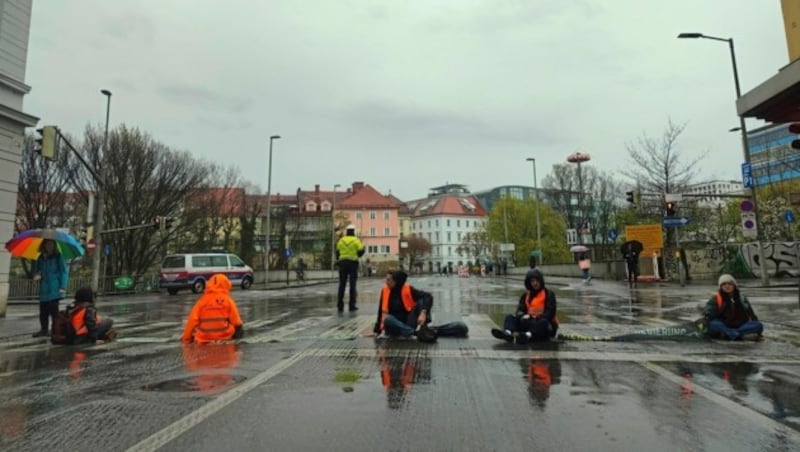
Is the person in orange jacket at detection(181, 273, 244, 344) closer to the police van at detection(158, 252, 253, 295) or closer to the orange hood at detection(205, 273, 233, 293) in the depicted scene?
the orange hood at detection(205, 273, 233, 293)

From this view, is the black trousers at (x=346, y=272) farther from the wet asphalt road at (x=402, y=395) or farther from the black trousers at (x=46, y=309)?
the black trousers at (x=46, y=309)

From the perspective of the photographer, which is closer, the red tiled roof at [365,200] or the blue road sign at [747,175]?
the blue road sign at [747,175]

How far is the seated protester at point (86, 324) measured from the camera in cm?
899

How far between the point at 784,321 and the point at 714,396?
23.7 ft

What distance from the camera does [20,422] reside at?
4.30 metres

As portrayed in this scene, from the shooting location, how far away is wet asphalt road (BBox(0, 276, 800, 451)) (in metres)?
3.80

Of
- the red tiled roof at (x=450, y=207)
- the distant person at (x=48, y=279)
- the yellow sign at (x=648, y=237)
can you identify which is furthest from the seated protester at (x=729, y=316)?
the red tiled roof at (x=450, y=207)

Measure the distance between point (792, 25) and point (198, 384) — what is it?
426 inches

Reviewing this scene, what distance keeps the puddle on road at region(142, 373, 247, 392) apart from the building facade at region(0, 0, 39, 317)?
12.8 m

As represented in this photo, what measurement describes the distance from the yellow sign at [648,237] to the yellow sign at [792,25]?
79.3 ft

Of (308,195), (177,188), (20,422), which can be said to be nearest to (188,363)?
(20,422)

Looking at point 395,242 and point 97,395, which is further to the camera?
point 395,242

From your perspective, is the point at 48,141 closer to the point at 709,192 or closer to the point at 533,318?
the point at 533,318

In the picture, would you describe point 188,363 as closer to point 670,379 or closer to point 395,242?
point 670,379
